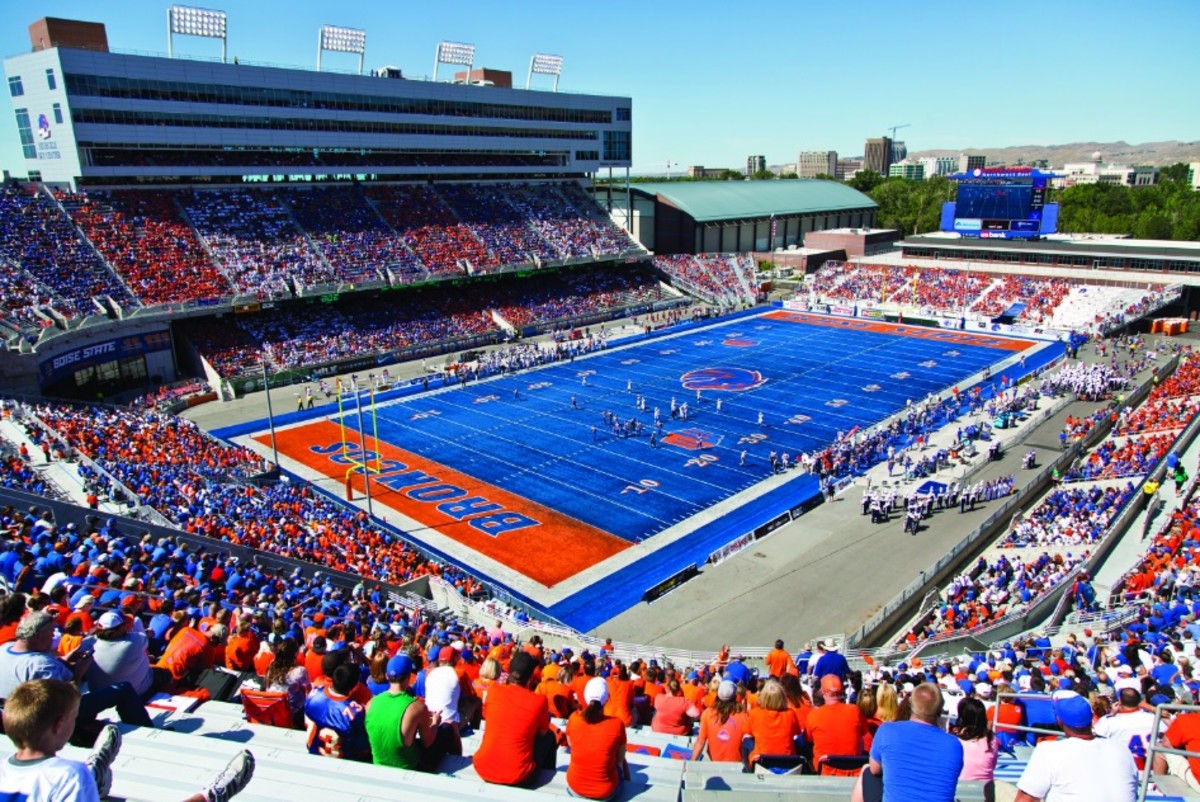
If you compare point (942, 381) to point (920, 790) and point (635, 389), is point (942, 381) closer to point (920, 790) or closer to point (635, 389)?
point (635, 389)

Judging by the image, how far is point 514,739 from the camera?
5176mm

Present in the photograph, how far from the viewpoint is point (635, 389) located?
1636 inches

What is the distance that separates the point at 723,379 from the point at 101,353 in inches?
1224

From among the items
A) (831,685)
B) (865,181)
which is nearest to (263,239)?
(831,685)

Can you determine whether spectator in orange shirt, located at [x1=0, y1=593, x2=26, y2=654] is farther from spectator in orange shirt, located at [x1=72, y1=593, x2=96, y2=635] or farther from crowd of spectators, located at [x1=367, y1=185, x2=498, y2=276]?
crowd of spectators, located at [x1=367, y1=185, x2=498, y2=276]

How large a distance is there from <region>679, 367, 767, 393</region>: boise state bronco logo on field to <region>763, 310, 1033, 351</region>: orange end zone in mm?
16145

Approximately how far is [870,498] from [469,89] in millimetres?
48724

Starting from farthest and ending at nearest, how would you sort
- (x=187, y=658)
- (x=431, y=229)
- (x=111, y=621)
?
(x=431, y=229) < (x=187, y=658) < (x=111, y=621)

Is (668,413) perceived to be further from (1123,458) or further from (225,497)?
(225,497)

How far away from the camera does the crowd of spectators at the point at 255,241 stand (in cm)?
4691

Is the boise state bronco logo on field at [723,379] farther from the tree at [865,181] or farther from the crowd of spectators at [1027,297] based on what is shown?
the tree at [865,181]

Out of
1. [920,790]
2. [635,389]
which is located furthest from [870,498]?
[920,790]

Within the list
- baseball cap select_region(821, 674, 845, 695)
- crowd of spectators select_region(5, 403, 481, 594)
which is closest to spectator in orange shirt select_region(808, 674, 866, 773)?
baseball cap select_region(821, 674, 845, 695)

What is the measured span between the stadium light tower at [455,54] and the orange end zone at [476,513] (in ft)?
133
